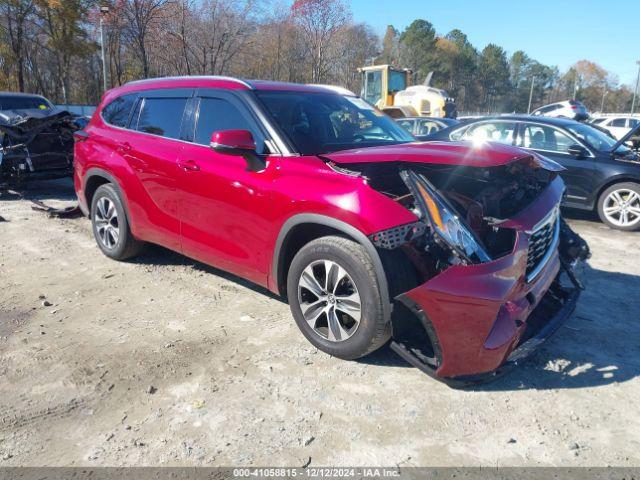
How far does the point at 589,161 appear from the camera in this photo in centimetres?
766

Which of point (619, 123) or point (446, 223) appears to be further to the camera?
point (619, 123)

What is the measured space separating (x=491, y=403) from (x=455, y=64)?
267 ft

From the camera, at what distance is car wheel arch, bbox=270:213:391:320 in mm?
2979

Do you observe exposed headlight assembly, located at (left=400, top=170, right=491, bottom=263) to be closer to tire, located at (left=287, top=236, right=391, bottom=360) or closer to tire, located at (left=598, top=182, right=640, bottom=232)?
tire, located at (left=287, top=236, right=391, bottom=360)

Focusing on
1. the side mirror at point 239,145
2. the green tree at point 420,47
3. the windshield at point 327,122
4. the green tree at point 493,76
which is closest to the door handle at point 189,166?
the side mirror at point 239,145

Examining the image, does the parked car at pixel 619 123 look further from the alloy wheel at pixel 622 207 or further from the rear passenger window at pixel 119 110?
the rear passenger window at pixel 119 110

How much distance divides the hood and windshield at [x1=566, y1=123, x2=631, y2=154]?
5.27m

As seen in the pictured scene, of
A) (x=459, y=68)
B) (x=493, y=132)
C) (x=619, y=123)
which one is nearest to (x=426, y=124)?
(x=493, y=132)

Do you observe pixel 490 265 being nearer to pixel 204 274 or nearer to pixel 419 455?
pixel 419 455

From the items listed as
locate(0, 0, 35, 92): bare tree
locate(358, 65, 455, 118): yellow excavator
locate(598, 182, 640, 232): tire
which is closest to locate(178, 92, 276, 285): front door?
locate(598, 182, 640, 232): tire

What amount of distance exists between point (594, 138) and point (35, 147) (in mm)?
9630

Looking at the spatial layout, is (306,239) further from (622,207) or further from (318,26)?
(318,26)

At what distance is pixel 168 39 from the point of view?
2825 cm

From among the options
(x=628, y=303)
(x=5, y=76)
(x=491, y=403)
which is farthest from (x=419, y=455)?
(x=5, y=76)
